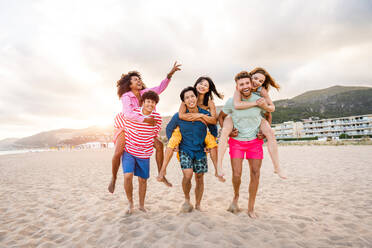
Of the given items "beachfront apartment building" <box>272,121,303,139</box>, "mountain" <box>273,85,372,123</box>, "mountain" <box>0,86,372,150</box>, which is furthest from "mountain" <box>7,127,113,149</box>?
"mountain" <box>273,85,372,123</box>

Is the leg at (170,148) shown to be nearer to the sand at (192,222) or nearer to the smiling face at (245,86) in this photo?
the sand at (192,222)

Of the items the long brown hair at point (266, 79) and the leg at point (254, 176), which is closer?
the leg at point (254, 176)

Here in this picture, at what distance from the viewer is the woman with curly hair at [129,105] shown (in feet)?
11.1

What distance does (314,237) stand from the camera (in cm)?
263

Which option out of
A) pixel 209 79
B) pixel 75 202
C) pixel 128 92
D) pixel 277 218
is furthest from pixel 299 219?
pixel 75 202

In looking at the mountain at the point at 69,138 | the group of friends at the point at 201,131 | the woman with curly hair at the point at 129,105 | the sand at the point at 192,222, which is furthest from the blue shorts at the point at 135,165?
the mountain at the point at 69,138

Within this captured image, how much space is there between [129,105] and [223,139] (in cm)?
175

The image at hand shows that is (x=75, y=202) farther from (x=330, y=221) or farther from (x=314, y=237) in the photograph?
(x=330, y=221)

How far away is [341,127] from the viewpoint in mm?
74312

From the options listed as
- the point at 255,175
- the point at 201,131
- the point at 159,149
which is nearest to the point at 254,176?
the point at 255,175

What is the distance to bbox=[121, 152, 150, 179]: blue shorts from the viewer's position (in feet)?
11.2

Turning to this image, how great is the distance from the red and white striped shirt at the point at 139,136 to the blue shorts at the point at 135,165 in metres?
0.08

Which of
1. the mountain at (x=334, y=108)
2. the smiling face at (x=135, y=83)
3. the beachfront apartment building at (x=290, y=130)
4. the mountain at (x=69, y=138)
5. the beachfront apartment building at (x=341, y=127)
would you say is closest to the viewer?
the smiling face at (x=135, y=83)

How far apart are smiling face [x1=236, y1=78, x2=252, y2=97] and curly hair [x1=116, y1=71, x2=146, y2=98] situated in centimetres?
199
